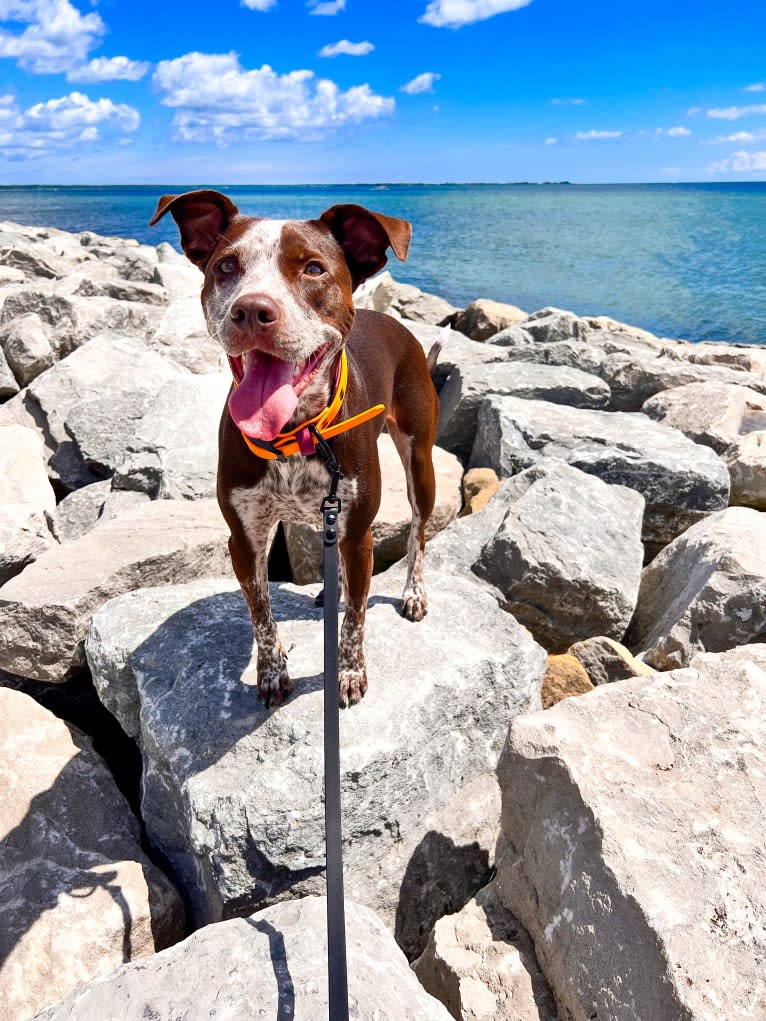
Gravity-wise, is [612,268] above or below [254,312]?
below

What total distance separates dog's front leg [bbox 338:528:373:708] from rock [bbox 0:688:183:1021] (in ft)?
3.73

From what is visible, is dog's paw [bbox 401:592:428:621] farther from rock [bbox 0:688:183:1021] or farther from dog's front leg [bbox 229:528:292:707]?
rock [bbox 0:688:183:1021]

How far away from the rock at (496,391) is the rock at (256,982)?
6.18 meters

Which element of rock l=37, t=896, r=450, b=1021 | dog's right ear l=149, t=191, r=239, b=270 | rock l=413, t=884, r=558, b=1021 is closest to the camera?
rock l=37, t=896, r=450, b=1021

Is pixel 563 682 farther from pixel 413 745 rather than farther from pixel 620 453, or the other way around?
pixel 620 453

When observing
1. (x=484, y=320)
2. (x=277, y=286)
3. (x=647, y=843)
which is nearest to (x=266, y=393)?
(x=277, y=286)

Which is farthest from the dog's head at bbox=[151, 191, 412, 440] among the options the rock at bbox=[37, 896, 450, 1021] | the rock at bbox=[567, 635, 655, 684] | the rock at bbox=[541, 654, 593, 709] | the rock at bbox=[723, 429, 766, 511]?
the rock at bbox=[723, 429, 766, 511]

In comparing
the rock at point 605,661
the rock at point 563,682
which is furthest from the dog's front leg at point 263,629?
the rock at point 605,661

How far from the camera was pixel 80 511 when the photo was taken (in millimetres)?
6348

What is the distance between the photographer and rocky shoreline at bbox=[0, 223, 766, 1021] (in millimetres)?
2250

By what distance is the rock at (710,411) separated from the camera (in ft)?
24.3

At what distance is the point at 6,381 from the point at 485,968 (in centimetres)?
753

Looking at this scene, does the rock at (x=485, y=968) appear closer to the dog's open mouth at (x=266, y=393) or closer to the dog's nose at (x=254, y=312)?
the dog's open mouth at (x=266, y=393)

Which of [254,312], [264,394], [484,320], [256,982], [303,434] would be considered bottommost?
[484,320]
